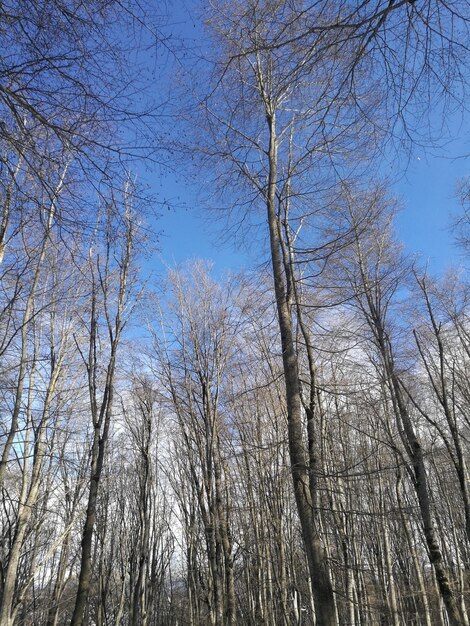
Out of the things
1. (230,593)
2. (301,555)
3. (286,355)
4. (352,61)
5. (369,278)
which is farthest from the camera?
(301,555)

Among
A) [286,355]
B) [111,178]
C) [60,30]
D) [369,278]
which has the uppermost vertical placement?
[369,278]

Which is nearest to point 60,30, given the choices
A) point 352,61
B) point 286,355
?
point 352,61

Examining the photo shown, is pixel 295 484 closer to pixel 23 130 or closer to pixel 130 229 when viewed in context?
pixel 130 229

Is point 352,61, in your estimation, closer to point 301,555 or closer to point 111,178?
point 111,178

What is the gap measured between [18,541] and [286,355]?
20.8ft

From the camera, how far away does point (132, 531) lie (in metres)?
17.2

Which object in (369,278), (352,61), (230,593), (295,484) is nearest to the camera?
(352,61)

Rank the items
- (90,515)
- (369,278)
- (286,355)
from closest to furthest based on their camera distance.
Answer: (286,355) < (90,515) < (369,278)

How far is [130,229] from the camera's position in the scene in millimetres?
3842

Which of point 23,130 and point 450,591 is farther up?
point 23,130

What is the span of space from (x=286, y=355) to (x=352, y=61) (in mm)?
2676

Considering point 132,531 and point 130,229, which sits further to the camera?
point 132,531

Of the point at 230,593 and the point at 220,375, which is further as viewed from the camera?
the point at 220,375

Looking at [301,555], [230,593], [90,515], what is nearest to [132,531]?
[301,555]
